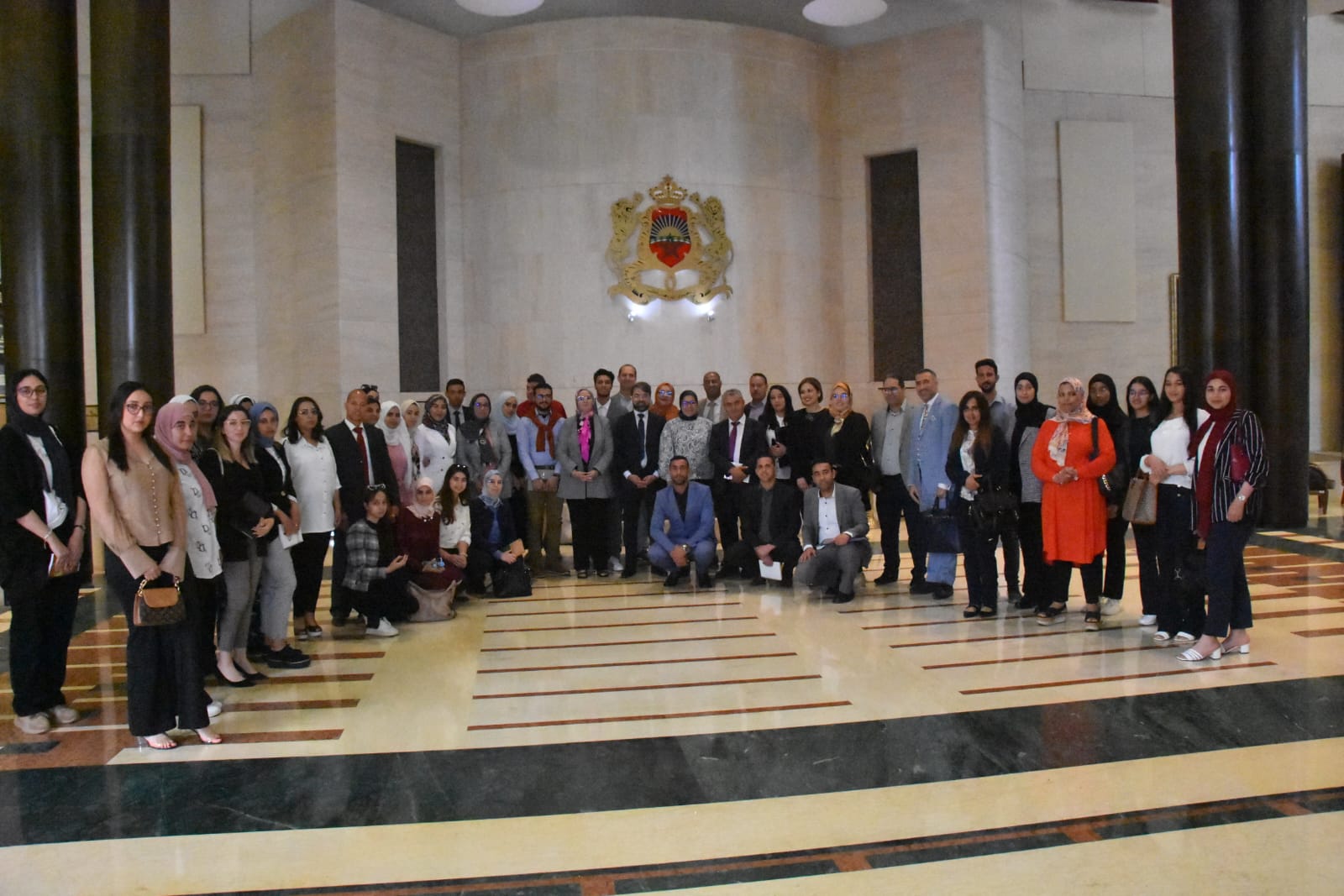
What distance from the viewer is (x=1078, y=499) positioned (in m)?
5.83

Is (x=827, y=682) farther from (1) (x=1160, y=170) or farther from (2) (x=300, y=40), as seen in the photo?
(1) (x=1160, y=170)

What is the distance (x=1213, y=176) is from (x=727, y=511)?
→ 19.3 ft

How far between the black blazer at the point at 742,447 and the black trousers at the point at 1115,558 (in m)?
2.47

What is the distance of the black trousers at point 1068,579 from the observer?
5.99m

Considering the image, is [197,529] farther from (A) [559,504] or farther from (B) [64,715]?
(A) [559,504]

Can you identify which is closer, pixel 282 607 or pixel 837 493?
pixel 282 607

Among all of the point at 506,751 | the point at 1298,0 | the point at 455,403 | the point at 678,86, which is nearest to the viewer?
the point at 506,751

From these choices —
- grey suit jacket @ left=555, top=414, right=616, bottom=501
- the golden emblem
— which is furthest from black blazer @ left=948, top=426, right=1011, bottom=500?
the golden emblem

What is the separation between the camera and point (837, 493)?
7.02 m

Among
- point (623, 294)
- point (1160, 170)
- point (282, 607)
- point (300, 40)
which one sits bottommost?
point (282, 607)

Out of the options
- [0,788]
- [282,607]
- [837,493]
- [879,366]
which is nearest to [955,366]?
[879,366]

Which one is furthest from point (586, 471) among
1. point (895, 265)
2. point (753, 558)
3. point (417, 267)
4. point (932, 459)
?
point (895, 265)

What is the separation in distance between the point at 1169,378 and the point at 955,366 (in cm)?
706

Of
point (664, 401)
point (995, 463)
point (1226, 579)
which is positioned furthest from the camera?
point (664, 401)
